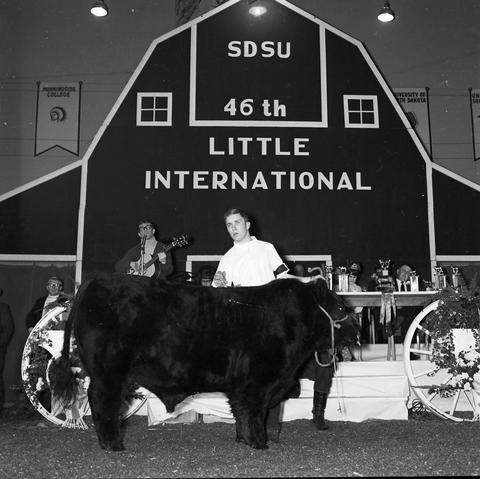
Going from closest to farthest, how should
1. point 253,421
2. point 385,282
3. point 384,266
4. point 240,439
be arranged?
point 253,421 → point 240,439 → point 385,282 → point 384,266

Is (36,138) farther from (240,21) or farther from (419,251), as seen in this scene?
(419,251)

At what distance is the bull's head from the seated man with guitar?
2.70 metres

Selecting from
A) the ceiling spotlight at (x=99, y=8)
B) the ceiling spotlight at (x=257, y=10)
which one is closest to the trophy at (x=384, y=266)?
the ceiling spotlight at (x=257, y=10)

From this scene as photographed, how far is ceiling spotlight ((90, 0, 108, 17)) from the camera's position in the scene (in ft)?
27.4

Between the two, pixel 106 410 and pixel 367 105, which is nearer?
pixel 106 410

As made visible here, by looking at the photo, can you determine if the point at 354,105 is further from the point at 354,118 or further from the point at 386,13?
the point at 386,13

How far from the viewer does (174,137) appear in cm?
825

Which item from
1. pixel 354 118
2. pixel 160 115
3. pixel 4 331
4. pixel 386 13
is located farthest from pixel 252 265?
pixel 386 13

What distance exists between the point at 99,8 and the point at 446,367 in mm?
6596

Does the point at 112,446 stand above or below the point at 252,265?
below

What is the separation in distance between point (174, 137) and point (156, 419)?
4.31 m

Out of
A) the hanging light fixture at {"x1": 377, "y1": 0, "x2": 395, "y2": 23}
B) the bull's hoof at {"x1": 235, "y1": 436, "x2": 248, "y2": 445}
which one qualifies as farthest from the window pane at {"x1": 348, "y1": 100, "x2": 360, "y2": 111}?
the bull's hoof at {"x1": 235, "y1": 436, "x2": 248, "y2": 445}

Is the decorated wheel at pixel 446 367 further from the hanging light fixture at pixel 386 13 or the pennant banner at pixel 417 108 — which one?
the hanging light fixture at pixel 386 13

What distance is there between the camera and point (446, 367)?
496 centimetres
